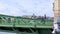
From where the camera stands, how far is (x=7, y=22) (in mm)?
29469

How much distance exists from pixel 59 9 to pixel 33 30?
19.2 meters

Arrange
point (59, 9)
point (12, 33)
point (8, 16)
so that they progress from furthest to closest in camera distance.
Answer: point (8, 16), point (12, 33), point (59, 9)

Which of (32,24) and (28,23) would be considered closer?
(28,23)

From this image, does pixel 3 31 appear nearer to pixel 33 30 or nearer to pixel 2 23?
pixel 2 23

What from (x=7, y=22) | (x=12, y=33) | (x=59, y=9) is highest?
(x=59, y=9)

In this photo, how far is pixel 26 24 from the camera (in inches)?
1106

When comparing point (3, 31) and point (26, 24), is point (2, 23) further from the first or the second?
point (26, 24)

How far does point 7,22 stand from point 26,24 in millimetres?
3142

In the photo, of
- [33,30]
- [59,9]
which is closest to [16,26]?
[33,30]

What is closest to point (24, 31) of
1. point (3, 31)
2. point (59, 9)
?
point (3, 31)

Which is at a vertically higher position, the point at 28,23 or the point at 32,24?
the point at 28,23

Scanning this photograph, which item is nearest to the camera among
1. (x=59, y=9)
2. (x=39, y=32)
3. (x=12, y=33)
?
(x=59, y=9)

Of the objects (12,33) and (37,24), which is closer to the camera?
(37,24)

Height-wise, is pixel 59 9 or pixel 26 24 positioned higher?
pixel 59 9
